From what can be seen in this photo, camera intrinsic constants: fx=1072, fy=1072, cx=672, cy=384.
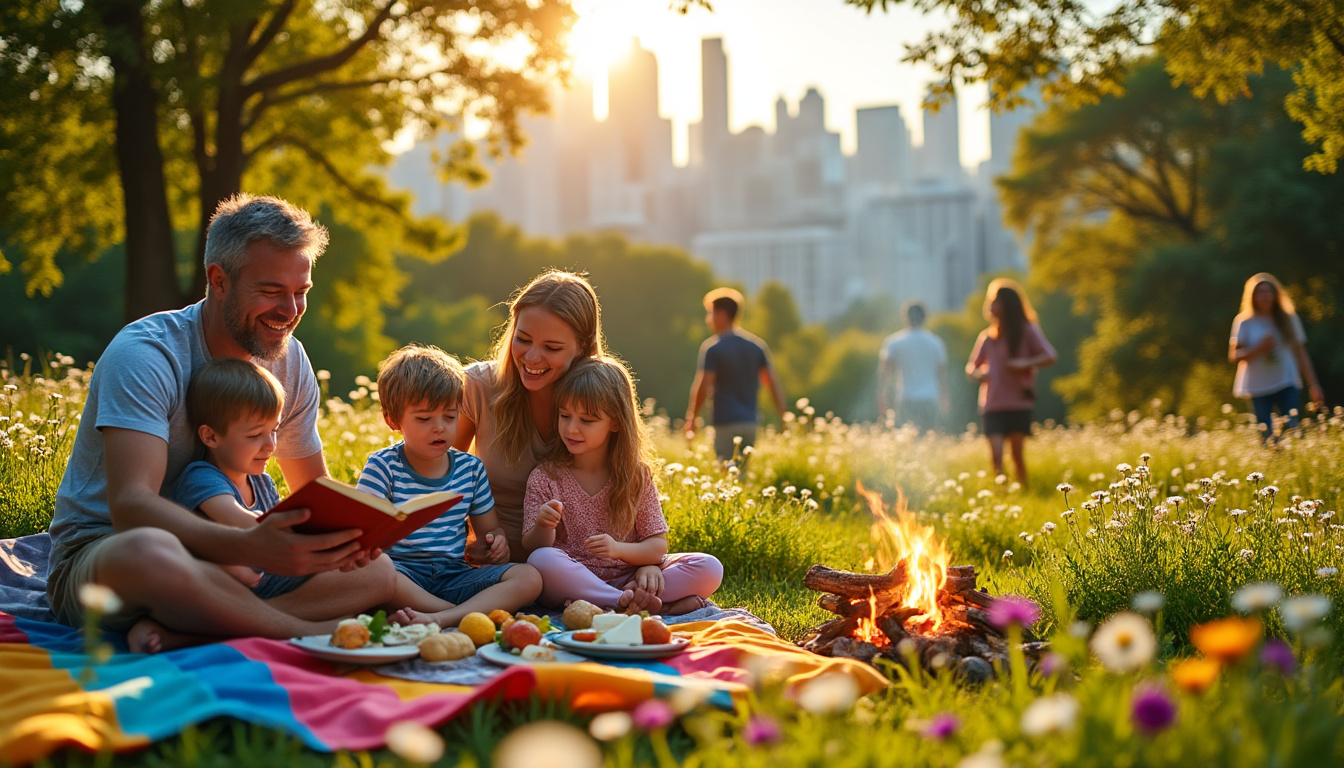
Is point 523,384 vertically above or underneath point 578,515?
above

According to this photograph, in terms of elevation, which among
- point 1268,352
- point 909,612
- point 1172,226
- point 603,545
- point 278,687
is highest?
point 1172,226

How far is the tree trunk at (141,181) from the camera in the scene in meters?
10.6

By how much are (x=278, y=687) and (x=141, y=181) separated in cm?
977

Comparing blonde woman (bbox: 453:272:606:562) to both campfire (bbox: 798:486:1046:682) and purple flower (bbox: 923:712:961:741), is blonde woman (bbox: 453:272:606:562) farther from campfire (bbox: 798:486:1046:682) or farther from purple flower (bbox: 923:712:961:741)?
purple flower (bbox: 923:712:961:741)

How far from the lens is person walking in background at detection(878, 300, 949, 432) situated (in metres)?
11.0

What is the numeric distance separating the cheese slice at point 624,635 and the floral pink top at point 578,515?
37.0 inches

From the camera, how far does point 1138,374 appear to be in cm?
2483

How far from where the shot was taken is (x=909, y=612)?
12.4 feet

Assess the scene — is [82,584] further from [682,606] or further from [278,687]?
[682,606]

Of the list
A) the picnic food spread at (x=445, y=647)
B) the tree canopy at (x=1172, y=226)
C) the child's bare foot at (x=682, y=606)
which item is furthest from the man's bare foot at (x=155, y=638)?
the tree canopy at (x=1172, y=226)

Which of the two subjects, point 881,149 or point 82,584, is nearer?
point 82,584

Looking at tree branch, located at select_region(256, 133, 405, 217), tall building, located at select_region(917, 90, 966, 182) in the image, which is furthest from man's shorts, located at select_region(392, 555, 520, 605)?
tall building, located at select_region(917, 90, 966, 182)

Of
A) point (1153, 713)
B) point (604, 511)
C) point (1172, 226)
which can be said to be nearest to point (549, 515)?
point (604, 511)

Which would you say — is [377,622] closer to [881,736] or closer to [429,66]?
[881,736]
